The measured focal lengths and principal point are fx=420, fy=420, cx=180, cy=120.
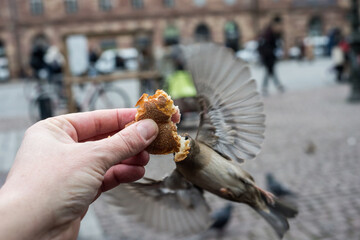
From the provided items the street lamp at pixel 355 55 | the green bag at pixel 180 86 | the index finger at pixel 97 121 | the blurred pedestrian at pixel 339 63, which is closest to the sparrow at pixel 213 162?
the index finger at pixel 97 121

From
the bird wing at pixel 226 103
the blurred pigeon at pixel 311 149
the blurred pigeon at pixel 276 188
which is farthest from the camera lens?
the blurred pigeon at pixel 311 149

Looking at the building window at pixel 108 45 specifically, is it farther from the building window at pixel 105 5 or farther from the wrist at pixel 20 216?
the wrist at pixel 20 216

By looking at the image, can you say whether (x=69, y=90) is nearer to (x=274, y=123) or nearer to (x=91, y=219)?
(x=91, y=219)

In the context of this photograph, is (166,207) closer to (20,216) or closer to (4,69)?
(20,216)

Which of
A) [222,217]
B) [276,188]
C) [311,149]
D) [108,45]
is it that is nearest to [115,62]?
[108,45]

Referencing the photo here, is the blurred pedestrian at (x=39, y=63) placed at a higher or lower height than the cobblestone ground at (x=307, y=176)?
higher

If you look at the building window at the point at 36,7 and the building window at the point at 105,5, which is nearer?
the building window at the point at 36,7

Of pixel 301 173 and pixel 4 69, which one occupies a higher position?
pixel 301 173
